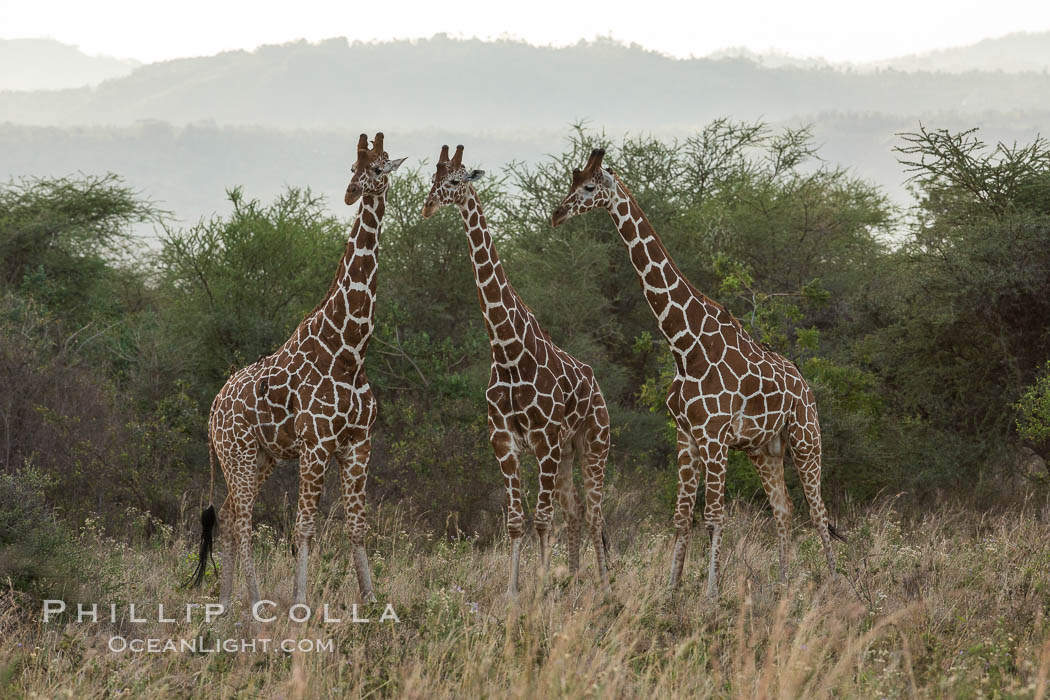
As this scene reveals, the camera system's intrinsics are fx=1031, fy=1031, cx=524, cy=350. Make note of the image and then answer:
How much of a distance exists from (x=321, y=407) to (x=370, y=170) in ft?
5.36

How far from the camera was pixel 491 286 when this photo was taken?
7.31 meters

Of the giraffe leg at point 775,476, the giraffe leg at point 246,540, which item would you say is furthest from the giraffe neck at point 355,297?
the giraffe leg at point 775,476

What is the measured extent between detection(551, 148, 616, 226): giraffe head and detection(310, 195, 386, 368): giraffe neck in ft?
4.20

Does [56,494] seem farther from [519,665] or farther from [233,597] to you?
[519,665]

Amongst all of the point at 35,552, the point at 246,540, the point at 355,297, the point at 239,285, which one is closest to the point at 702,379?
the point at 355,297

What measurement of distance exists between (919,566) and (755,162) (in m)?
18.5

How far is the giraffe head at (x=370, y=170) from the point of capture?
6.90m

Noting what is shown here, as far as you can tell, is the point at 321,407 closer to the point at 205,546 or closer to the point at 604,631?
the point at 205,546

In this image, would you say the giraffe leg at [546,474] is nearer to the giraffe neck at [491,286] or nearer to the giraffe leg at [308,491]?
the giraffe neck at [491,286]

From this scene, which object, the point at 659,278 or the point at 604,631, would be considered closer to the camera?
the point at 604,631

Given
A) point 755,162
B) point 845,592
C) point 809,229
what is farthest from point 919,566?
point 755,162

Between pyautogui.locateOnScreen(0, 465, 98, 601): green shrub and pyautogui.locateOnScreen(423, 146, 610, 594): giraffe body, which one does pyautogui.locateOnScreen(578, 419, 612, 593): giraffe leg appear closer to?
pyautogui.locateOnScreen(423, 146, 610, 594): giraffe body

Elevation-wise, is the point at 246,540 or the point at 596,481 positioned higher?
the point at 596,481

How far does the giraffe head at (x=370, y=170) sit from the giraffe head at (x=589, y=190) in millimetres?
1210
